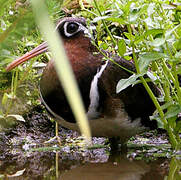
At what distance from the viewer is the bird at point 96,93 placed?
216cm

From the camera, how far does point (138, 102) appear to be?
7.72 feet

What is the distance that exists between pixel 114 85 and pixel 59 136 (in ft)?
3.04

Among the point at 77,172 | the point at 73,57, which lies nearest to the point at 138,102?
the point at 73,57

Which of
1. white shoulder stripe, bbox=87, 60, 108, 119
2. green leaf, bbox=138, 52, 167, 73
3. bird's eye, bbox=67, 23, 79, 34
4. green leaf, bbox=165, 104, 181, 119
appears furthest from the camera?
bird's eye, bbox=67, 23, 79, 34

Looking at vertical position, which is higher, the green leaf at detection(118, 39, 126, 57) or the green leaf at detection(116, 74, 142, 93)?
the green leaf at detection(118, 39, 126, 57)

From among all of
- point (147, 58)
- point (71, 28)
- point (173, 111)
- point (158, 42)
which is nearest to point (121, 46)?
point (147, 58)

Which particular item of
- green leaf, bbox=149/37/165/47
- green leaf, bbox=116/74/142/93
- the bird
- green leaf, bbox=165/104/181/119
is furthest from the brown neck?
green leaf, bbox=149/37/165/47

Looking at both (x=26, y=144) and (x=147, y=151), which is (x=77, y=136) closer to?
(x=26, y=144)

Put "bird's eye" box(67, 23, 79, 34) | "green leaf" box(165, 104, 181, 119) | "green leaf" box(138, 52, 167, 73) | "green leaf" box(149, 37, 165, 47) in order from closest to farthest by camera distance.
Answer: "green leaf" box(149, 37, 165, 47), "green leaf" box(138, 52, 167, 73), "green leaf" box(165, 104, 181, 119), "bird's eye" box(67, 23, 79, 34)

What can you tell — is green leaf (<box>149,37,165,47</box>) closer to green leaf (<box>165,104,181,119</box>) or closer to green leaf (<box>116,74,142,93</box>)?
green leaf (<box>116,74,142,93</box>)

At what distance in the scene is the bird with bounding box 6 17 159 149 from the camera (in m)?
2.16

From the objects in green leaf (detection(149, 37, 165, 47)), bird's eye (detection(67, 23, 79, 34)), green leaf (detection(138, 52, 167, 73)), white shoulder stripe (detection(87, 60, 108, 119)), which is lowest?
white shoulder stripe (detection(87, 60, 108, 119))

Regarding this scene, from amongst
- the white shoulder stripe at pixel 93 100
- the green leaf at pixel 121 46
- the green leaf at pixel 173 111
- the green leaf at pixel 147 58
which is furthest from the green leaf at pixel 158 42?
the white shoulder stripe at pixel 93 100

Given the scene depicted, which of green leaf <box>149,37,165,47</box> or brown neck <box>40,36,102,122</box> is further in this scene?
brown neck <box>40,36,102,122</box>
